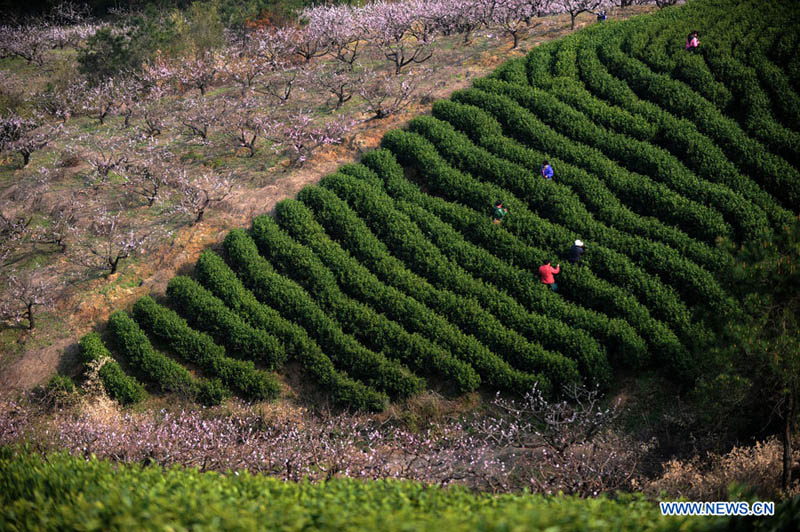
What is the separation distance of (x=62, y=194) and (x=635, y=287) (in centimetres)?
2509

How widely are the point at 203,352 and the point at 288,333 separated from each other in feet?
9.79

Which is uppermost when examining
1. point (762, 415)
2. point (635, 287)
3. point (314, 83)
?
point (314, 83)

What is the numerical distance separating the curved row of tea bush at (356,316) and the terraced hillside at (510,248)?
7 centimetres

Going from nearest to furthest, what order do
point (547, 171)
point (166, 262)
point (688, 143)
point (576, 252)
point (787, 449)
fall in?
point (787, 449) < point (576, 252) < point (166, 262) < point (547, 171) < point (688, 143)

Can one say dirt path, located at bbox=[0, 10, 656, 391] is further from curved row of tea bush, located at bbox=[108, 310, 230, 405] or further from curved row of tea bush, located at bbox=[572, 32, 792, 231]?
curved row of tea bush, located at bbox=[572, 32, 792, 231]

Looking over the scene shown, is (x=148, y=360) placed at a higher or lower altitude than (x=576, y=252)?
lower

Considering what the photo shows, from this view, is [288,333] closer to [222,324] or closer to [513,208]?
[222,324]

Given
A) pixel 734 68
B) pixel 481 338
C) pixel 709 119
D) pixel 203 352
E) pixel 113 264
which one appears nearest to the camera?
pixel 481 338

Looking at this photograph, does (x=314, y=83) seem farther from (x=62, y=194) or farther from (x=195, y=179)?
(x=62, y=194)

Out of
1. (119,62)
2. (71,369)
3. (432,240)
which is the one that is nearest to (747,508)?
(432,240)

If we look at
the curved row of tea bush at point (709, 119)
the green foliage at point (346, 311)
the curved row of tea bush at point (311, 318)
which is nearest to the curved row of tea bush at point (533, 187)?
the curved row of tea bush at point (709, 119)

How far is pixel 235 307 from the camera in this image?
20.5 metres

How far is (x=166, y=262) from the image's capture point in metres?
22.6

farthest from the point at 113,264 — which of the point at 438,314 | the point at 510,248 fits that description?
the point at 510,248
